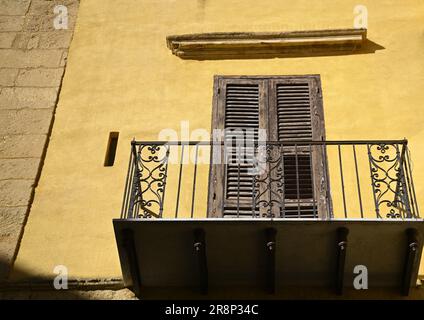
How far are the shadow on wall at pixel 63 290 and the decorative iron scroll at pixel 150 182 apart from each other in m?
0.75

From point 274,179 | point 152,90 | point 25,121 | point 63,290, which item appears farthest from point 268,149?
point 25,121

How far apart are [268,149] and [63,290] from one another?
2480 millimetres

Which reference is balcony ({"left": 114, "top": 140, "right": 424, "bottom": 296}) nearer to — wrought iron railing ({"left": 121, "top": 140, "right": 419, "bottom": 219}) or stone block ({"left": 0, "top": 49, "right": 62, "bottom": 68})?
wrought iron railing ({"left": 121, "top": 140, "right": 419, "bottom": 219})

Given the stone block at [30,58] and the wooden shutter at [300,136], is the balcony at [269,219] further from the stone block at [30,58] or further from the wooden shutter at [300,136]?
the stone block at [30,58]

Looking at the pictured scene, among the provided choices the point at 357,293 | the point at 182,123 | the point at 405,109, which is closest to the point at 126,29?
the point at 182,123

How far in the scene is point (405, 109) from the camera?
28.8 feet

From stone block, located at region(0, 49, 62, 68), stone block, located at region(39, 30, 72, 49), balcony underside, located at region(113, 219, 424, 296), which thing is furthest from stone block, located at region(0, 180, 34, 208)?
stone block, located at region(39, 30, 72, 49)

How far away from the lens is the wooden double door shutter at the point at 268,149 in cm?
811

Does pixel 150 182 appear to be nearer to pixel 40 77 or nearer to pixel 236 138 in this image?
pixel 236 138

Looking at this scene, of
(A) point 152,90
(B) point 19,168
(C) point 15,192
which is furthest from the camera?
(A) point 152,90

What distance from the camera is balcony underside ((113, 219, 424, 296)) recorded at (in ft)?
23.1

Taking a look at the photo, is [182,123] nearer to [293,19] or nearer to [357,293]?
[293,19]

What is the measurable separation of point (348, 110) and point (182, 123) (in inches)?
74.9

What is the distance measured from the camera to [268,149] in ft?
26.2
